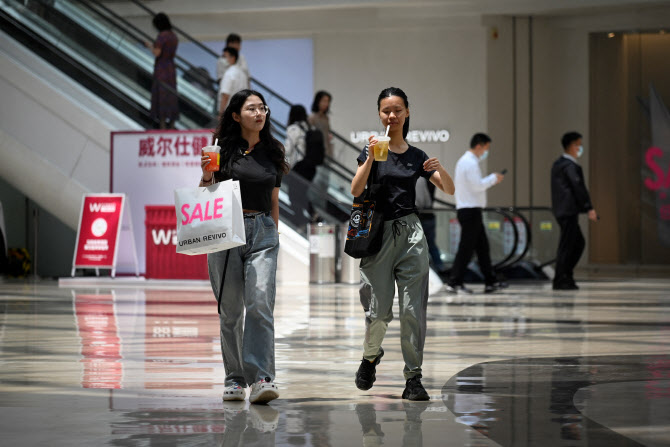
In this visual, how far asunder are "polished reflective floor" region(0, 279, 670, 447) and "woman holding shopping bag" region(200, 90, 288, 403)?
178mm

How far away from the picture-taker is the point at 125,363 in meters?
5.99

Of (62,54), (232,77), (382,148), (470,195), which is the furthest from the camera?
(62,54)

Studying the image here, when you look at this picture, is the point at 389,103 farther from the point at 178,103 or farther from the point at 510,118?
the point at 510,118

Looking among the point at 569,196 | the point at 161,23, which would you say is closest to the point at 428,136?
the point at 161,23

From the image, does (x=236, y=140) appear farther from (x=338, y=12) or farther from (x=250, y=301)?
(x=338, y=12)

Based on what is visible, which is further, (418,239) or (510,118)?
(510,118)

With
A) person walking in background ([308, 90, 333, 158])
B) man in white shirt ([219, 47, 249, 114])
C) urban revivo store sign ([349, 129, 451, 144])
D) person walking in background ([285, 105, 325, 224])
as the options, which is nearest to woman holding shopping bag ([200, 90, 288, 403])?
person walking in background ([285, 105, 325, 224])

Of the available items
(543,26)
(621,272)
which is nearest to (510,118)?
(543,26)

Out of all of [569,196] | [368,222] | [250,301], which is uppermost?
[569,196]

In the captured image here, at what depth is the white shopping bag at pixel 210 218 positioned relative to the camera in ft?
15.0

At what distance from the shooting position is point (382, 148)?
455 cm

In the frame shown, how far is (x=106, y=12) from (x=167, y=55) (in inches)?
80.6

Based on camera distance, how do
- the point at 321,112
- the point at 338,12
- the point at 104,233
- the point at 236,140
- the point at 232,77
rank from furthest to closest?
the point at 338,12 < the point at 321,112 < the point at 232,77 < the point at 104,233 < the point at 236,140

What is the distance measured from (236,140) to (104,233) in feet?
29.1
